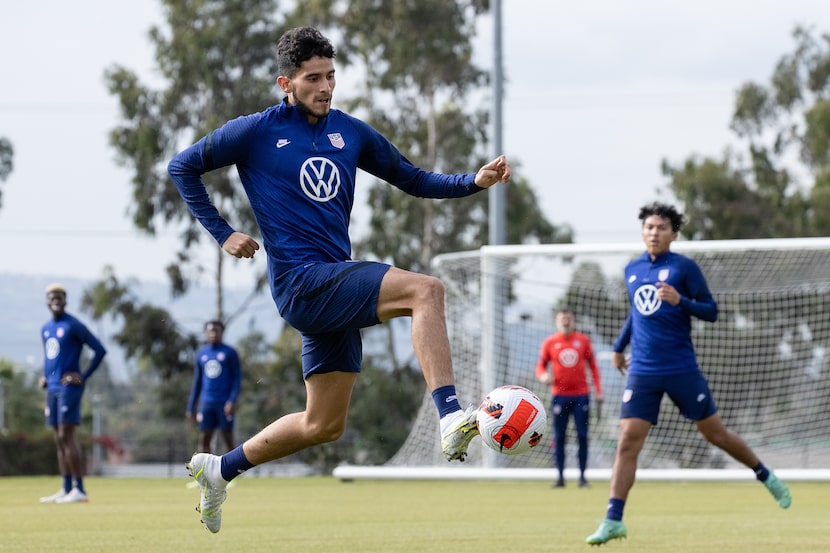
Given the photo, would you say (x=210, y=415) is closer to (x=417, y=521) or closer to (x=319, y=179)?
(x=417, y=521)

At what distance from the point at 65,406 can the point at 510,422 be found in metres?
9.63

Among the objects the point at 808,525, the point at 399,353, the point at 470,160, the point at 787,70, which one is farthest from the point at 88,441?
the point at 808,525

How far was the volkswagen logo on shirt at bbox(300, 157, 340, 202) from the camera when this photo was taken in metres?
6.80

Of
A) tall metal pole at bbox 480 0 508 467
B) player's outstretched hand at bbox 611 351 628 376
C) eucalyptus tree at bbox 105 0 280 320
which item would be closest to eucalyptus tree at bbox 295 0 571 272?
eucalyptus tree at bbox 105 0 280 320

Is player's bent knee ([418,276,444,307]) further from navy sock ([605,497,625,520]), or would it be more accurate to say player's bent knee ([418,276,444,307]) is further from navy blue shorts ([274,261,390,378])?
navy sock ([605,497,625,520])

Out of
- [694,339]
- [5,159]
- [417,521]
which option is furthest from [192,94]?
[417,521]

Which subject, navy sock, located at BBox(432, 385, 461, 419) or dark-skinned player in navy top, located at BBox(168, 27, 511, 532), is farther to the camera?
dark-skinned player in navy top, located at BBox(168, 27, 511, 532)

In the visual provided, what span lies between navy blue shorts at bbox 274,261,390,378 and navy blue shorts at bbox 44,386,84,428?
875 centimetres

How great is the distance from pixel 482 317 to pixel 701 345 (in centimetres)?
481

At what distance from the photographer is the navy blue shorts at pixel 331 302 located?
21.0ft

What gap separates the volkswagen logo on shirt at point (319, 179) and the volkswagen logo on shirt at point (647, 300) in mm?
3532

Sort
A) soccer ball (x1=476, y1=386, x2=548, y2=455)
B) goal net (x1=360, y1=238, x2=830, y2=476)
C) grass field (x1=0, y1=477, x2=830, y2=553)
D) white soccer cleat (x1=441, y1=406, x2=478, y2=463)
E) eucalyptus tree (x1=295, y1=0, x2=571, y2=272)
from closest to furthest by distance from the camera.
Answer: white soccer cleat (x1=441, y1=406, x2=478, y2=463) → soccer ball (x1=476, y1=386, x2=548, y2=455) → grass field (x1=0, y1=477, x2=830, y2=553) → goal net (x1=360, y1=238, x2=830, y2=476) → eucalyptus tree (x1=295, y1=0, x2=571, y2=272)

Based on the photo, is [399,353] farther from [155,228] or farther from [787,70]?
[787,70]

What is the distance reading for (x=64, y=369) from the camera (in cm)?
1503
